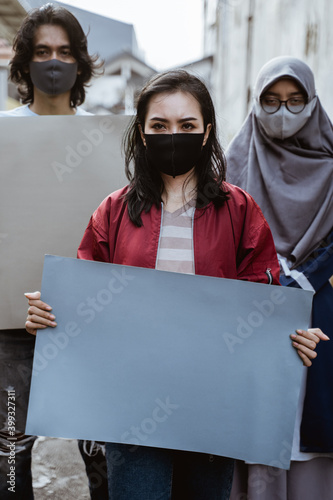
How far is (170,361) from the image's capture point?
5.32 ft

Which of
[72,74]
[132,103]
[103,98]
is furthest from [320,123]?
[103,98]

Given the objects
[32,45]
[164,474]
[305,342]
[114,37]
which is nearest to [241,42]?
[32,45]

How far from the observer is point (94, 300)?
64.8 inches

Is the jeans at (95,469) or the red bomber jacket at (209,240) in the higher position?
the red bomber jacket at (209,240)

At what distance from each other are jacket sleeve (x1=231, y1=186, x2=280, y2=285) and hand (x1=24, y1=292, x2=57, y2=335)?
610 mm

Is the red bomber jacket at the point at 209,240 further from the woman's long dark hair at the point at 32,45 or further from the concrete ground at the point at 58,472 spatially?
the concrete ground at the point at 58,472

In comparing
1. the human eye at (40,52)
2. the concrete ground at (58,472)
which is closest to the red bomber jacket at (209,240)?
the human eye at (40,52)

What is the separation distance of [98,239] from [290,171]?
107 centimetres

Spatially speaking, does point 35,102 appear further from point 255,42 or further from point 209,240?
point 255,42

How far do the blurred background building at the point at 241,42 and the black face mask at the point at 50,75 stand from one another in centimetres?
31

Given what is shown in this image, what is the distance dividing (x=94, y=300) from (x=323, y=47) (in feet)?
11.7

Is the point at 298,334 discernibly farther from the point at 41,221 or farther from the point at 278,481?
the point at 41,221

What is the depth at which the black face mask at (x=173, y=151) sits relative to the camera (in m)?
1.73

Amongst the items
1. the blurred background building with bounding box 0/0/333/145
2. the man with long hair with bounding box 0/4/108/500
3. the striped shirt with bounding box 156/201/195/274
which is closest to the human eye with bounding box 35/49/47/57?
the man with long hair with bounding box 0/4/108/500
